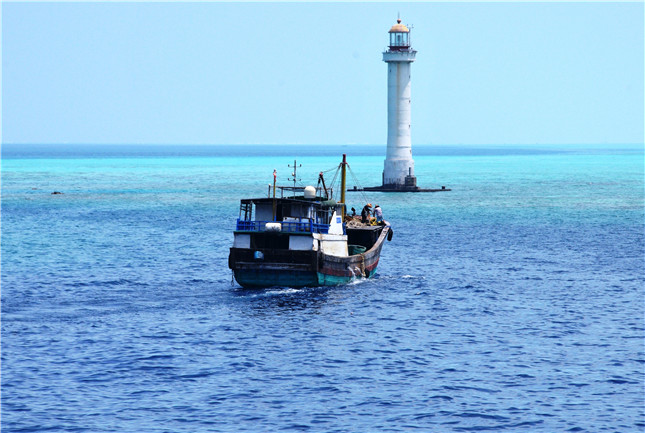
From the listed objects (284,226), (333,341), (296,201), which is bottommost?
(333,341)

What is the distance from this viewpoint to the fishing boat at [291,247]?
45156 mm

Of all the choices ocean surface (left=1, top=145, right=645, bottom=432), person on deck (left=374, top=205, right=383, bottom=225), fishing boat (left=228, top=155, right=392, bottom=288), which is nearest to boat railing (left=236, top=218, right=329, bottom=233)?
fishing boat (left=228, top=155, right=392, bottom=288)

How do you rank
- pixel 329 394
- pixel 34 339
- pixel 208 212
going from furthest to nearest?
1. pixel 208 212
2. pixel 34 339
3. pixel 329 394

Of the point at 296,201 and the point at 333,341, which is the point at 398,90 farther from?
the point at 333,341

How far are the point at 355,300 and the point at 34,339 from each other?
51.0ft

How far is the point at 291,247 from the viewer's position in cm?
4528

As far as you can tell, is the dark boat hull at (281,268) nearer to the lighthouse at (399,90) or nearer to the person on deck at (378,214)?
the person on deck at (378,214)

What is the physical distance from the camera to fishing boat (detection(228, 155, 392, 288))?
45.2 meters

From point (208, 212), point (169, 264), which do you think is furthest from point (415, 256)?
point (208, 212)

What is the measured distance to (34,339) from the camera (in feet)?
118

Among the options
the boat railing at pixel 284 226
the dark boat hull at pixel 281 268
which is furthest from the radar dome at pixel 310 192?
the dark boat hull at pixel 281 268

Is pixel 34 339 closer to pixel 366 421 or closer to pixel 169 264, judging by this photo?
pixel 366 421

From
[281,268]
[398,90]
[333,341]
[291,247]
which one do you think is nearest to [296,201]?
[291,247]

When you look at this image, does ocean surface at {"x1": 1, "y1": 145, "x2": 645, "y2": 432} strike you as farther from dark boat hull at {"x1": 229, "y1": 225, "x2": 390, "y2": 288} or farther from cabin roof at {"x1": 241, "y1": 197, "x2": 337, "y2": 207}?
cabin roof at {"x1": 241, "y1": 197, "x2": 337, "y2": 207}
